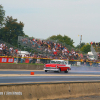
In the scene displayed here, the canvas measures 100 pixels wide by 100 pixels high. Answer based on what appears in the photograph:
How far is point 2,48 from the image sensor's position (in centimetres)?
2905

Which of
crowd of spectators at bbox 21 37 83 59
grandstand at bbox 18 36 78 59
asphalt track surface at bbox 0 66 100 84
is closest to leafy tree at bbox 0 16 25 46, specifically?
grandstand at bbox 18 36 78 59

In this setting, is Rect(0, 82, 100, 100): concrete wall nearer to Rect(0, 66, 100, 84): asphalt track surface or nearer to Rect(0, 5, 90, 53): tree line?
Rect(0, 66, 100, 84): asphalt track surface

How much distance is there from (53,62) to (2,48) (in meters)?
9.28

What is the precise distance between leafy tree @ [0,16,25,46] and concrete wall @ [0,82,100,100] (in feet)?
196

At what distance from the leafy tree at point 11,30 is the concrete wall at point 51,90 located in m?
59.7

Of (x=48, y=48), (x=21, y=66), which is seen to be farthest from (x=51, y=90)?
(x=48, y=48)

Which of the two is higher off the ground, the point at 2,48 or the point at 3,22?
the point at 3,22

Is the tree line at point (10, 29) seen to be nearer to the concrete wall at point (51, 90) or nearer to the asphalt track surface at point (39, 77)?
the asphalt track surface at point (39, 77)

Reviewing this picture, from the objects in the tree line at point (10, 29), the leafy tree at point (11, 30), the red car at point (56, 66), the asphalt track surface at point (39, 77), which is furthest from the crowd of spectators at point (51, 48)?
the leafy tree at point (11, 30)

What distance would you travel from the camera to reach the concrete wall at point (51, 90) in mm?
7178

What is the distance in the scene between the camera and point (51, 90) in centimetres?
814

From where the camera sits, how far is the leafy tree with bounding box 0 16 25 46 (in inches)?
2689

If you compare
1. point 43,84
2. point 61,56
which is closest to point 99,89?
point 43,84

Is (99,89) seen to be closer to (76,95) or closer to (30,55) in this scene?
(76,95)
